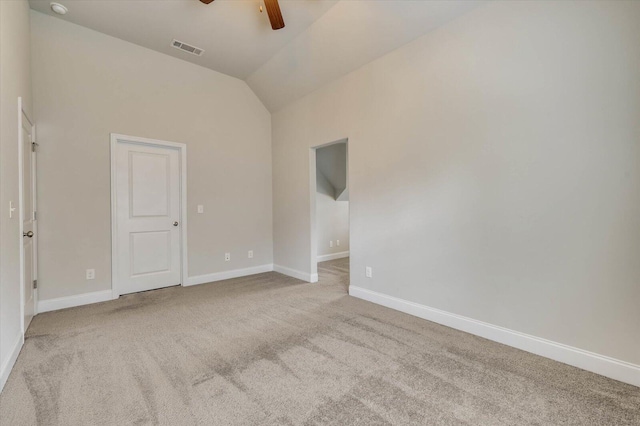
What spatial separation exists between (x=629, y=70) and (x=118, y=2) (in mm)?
4417

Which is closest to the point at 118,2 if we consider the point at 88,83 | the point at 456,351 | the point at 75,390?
the point at 88,83

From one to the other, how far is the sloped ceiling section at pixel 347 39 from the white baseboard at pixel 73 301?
3.71m

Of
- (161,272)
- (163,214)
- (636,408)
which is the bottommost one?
(636,408)

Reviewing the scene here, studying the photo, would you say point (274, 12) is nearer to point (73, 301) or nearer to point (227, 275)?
point (227, 275)

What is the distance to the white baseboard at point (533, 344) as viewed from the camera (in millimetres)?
1752

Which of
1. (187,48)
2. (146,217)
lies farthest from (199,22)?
(146,217)

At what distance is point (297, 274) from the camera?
440cm

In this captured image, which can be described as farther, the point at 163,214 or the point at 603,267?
the point at 163,214

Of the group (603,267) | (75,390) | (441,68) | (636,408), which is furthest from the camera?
(441,68)

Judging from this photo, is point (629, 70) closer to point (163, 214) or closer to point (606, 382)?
point (606, 382)

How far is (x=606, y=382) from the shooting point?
1731mm

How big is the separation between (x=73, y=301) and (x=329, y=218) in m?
4.42

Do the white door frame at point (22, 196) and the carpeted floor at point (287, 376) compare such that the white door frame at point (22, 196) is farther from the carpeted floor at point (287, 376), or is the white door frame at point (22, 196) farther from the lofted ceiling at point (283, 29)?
the lofted ceiling at point (283, 29)

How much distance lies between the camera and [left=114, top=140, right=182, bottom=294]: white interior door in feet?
11.7
